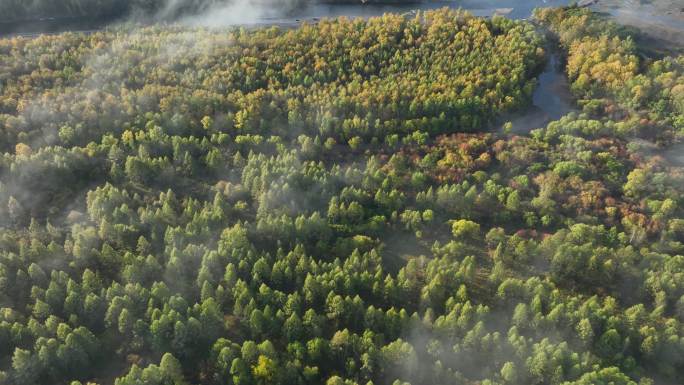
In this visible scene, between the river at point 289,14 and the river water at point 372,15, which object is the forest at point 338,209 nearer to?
the river water at point 372,15

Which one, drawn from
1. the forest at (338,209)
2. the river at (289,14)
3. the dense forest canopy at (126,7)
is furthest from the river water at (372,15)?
the forest at (338,209)

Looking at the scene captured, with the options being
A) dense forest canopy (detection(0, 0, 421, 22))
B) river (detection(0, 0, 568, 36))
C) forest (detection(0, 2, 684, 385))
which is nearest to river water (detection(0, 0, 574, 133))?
river (detection(0, 0, 568, 36))

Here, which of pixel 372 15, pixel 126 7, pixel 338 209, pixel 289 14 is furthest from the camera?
pixel 372 15

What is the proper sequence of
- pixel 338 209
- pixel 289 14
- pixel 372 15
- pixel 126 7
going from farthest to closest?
pixel 372 15, pixel 289 14, pixel 126 7, pixel 338 209

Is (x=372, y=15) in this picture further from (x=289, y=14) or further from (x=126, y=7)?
(x=126, y=7)

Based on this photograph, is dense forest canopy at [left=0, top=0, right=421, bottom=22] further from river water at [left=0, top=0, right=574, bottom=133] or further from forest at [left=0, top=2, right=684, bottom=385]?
forest at [left=0, top=2, right=684, bottom=385]

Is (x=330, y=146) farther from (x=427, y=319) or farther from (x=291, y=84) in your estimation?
(x=427, y=319)

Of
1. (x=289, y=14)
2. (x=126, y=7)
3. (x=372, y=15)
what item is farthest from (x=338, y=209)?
(x=126, y=7)

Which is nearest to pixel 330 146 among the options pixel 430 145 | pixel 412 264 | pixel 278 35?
pixel 430 145

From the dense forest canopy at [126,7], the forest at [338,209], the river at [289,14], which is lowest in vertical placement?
the forest at [338,209]
